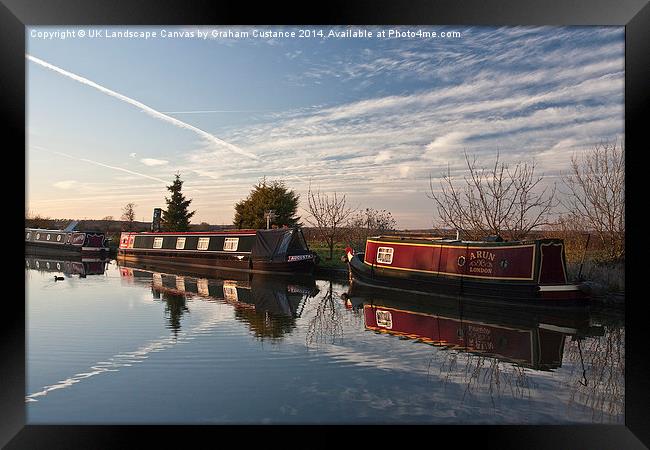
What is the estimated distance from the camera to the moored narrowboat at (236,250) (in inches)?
500

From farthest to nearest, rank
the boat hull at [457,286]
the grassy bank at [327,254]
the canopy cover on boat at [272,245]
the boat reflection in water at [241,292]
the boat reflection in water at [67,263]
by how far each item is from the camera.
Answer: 1. the boat reflection in water at [67,263]
2. the grassy bank at [327,254]
3. the canopy cover on boat at [272,245]
4. the boat hull at [457,286]
5. the boat reflection in water at [241,292]

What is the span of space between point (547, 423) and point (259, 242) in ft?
34.3

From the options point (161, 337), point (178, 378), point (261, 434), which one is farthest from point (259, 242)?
point (261, 434)

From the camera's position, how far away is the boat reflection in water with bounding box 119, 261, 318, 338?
6906 mm

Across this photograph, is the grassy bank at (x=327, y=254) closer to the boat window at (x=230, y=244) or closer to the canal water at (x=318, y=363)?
the boat window at (x=230, y=244)

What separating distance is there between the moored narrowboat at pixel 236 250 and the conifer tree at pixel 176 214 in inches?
53.6

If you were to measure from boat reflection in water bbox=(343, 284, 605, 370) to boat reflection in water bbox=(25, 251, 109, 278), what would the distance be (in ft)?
32.3

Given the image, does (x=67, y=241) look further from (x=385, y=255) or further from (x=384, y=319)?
(x=384, y=319)

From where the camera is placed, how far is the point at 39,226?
63.2 feet

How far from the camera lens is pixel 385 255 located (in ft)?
32.5

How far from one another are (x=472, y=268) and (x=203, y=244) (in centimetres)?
923

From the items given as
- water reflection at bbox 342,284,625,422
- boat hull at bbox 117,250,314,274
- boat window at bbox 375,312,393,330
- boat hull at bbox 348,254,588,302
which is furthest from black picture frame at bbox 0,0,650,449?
boat hull at bbox 117,250,314,274
